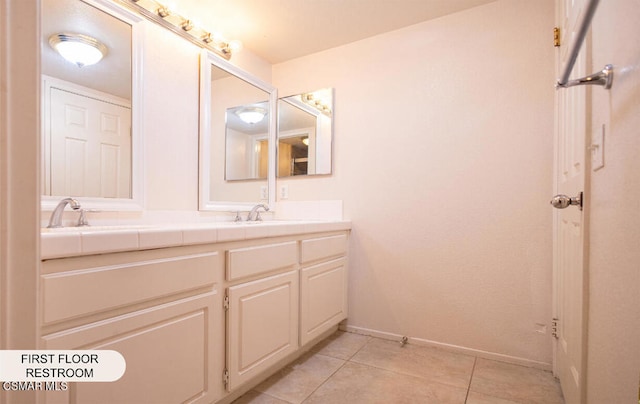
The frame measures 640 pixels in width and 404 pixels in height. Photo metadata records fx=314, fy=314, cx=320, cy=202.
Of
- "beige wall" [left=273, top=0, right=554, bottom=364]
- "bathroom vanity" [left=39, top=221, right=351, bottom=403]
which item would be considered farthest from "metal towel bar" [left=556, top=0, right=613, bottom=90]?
"bathroom vanity" [left=39, top=221, right=351, bottom=403]

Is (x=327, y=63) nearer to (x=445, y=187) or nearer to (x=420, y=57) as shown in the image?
(x=420, y=57)

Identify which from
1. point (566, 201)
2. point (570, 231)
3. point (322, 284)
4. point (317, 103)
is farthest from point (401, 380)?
point (317, 103)

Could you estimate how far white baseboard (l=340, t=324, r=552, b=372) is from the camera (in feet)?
5.93

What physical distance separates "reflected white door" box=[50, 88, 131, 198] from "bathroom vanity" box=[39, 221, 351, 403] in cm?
25

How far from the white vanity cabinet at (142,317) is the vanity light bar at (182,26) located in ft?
4.42

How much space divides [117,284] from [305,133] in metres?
1.84

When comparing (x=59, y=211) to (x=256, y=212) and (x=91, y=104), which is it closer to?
(x=91, y=104)

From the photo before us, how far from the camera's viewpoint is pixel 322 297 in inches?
79.1

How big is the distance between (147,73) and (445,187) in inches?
74.0

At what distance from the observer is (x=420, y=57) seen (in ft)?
7.02

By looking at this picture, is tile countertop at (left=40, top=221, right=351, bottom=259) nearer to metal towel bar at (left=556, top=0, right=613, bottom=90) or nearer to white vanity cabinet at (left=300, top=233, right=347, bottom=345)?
white vanity cabinet at (left=300, top=233, right=347, bottom=345)

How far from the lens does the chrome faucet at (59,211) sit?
127cm

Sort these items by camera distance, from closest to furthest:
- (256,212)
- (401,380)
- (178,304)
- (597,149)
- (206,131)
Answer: (597,149) → (178,304) → (401,380) → (206,131) → (256,212)

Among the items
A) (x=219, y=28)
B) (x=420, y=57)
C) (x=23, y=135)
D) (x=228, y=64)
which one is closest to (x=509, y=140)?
(x=420, y=57)
